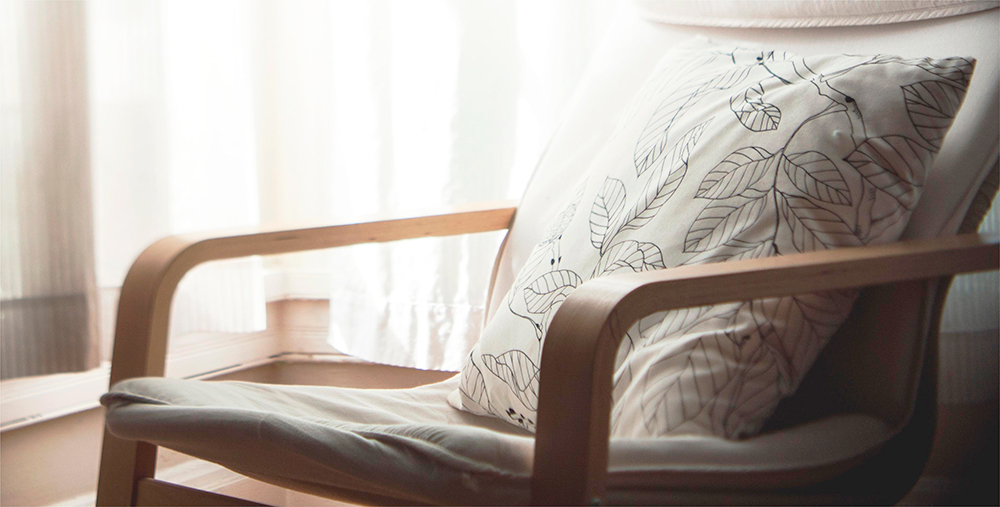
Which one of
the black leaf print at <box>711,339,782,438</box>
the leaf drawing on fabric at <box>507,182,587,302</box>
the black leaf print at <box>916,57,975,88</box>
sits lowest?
the black leaf print at <box>711,339,782,438</box>

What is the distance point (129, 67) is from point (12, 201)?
28 centimetres

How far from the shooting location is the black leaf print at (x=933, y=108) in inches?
27.1

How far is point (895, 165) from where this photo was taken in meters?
0.68

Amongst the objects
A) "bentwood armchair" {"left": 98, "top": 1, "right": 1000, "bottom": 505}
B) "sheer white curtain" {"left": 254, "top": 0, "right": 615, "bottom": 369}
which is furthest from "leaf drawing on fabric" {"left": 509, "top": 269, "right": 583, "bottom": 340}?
"sheer white curtain" {"left": 254, "top": 0, "right": 615, "bottom": 369}

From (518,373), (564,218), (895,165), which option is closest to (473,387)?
(518,373)

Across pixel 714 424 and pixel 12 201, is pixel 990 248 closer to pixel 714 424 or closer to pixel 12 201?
pixel 714 424

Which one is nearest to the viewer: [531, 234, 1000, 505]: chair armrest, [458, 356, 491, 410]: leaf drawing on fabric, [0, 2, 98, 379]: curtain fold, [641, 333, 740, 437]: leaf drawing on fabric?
[531, 234, 1000, 505]: chair armrest

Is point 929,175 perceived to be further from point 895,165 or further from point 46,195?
point 46,195

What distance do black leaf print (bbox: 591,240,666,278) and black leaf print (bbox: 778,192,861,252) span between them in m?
0.11

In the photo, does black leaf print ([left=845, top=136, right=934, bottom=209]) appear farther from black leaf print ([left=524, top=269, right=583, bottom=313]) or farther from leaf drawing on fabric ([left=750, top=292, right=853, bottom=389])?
black leaf print ([left=524, top=269, right=583, bottom=313])

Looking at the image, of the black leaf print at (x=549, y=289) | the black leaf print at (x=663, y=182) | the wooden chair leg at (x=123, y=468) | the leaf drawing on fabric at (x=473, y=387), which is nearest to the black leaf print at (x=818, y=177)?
the black leaf print at (x=663, y=182)

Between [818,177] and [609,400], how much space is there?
0.30 m

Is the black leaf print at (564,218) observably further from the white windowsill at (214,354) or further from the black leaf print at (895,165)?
the white windowsill at (214,354)

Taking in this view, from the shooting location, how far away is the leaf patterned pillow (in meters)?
0.65
